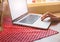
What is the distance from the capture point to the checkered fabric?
90 centimetres

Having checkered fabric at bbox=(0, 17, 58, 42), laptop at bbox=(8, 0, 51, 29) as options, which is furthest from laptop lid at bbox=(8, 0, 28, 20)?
checkered fabric at bbox=(0, 17, 58, 42)

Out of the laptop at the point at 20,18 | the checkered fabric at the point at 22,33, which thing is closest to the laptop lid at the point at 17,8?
the laptop at the point at 20,18

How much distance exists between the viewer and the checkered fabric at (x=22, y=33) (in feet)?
2.95

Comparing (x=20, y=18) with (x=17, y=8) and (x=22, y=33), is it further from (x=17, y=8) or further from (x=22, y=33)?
(x=22, y=33)

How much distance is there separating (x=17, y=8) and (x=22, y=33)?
36 cm

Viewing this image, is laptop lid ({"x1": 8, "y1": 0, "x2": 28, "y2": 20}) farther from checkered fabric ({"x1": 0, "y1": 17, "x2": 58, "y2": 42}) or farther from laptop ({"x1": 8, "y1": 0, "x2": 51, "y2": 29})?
checkered fabric ({"x1": 0, "y1": 17, "x2": 58, "y2": 42})

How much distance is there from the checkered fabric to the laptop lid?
13cm

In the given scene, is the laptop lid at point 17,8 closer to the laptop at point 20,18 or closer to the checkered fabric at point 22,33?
Result: the laptop at point 20,18

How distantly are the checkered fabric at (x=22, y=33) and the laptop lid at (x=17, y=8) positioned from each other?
0.13m

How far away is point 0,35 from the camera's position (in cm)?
96

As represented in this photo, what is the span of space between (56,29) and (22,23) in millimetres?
283

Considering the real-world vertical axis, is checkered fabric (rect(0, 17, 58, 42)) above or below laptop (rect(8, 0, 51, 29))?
below

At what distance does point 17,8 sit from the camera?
129 centimetres

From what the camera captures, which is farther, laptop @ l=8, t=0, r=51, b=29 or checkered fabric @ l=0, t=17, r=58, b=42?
laptop @ l=8, t=0, r=51, b=29
